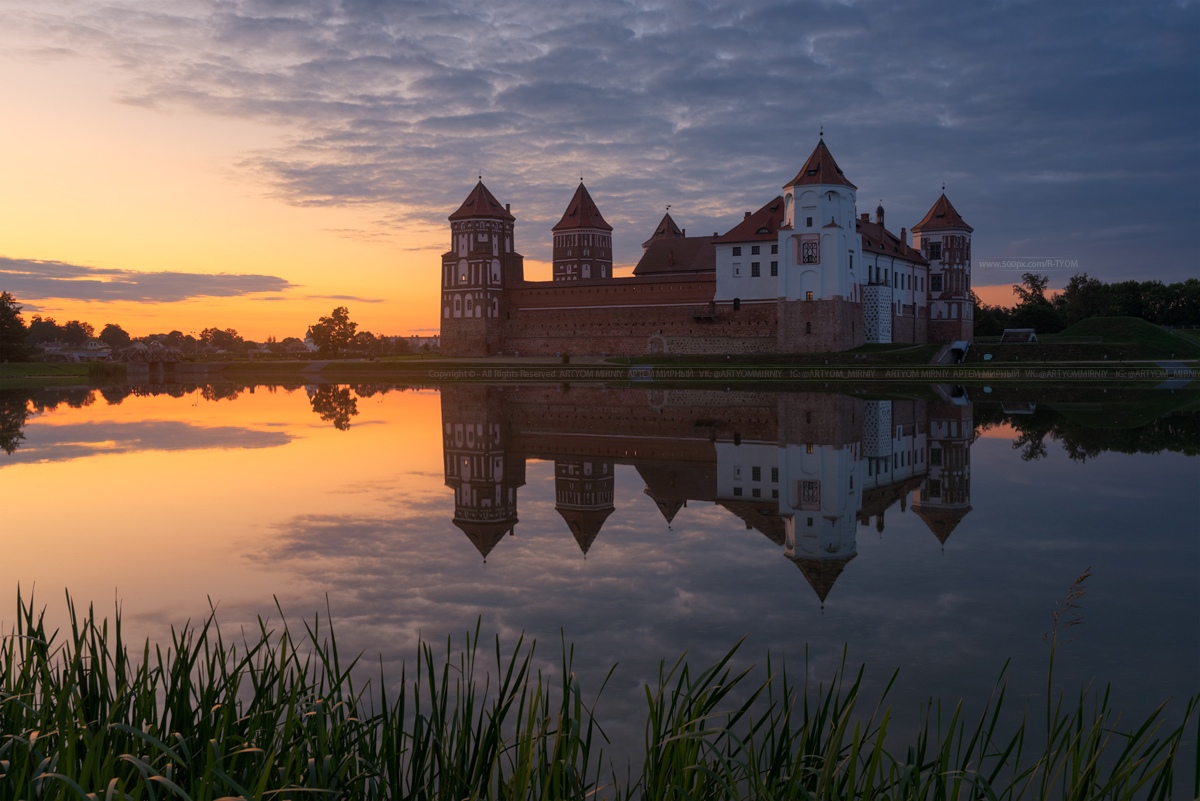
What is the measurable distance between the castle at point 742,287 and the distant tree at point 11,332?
30045 millimetres

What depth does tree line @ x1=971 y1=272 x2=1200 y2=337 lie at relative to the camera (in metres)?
84.2

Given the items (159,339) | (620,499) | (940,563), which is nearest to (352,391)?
(620,499)

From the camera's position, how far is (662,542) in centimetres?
1039

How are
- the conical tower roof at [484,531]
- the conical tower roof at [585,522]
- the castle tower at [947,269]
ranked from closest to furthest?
the conical tower roof at [484,531], the conical tower roof at [585,522], the castle tower at [947,269]

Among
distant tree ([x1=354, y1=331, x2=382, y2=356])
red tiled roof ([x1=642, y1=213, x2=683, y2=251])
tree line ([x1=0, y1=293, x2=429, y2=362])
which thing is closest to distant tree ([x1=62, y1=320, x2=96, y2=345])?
tree line ([x1=0, y1=293, x2=429, y2=362])

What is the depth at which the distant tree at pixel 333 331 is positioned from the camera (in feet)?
294

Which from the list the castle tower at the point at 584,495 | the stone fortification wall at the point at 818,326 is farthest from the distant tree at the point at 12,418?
the stone fortification wall at the point at 818,326

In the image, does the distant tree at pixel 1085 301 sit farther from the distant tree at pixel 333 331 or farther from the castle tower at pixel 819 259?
the distant tree at pixel 333 331

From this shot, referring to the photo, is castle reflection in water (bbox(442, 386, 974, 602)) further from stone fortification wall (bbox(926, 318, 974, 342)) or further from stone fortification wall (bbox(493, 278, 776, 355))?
stone fortification wall (bbox(926, 318, 974, 342))

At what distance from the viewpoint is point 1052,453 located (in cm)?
1734

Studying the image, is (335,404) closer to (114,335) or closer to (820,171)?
(820,171)

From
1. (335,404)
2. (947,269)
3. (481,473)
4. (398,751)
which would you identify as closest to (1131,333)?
(947,269)

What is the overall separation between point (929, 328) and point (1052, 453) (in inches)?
2239

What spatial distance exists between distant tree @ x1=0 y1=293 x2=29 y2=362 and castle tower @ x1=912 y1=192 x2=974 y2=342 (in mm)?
66997
